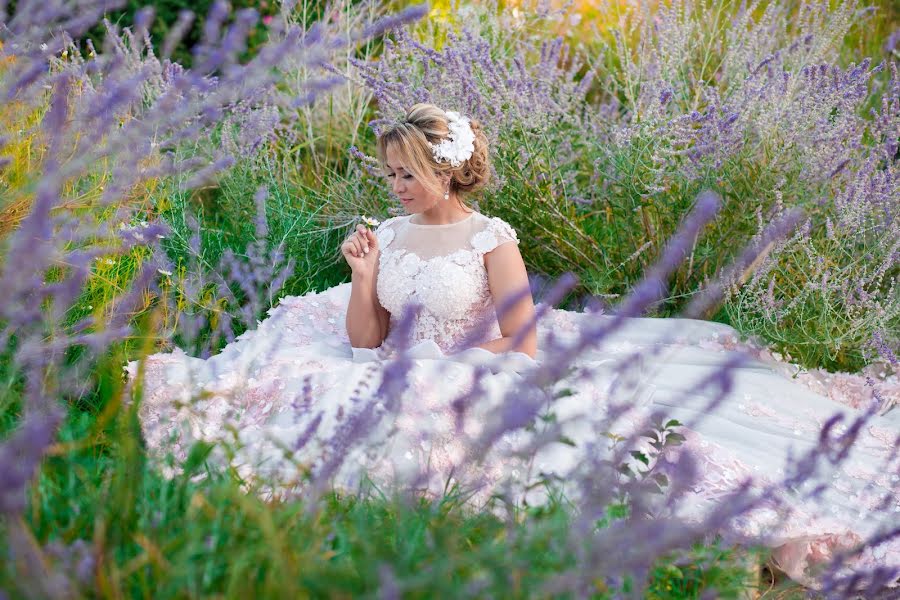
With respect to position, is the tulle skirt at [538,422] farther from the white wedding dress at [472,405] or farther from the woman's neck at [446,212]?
the woman's neck at [446,212]

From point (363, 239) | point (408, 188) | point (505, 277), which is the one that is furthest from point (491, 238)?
point (363, 239)

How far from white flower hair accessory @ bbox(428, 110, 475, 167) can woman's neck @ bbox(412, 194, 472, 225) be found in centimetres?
15

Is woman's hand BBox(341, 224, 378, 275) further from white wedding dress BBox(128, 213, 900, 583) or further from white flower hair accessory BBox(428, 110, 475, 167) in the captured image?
white flower hair accessory BBox(428, 110, 475, 167)

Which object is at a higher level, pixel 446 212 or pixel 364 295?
pixel 446 212

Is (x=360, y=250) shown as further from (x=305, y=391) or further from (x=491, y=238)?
(x=305, y=391)

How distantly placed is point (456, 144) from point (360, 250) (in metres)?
0.47

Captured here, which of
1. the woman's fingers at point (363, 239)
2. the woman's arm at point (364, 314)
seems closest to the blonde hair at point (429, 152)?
the woman's fingers at point (363, 239)

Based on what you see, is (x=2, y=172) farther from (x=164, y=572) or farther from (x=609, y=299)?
(x=609, y=299)

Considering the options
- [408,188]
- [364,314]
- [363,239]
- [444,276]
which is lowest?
[364,314]

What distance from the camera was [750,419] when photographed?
9.41 feet

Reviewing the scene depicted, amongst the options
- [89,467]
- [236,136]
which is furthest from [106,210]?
[89,467]

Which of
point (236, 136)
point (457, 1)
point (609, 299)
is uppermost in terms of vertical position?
point (457, 1)

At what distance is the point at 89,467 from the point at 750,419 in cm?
203

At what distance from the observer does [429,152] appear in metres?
2.90
